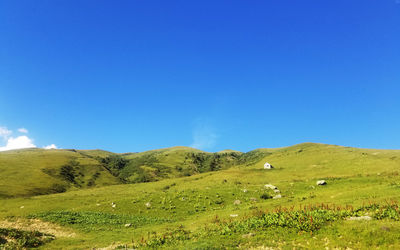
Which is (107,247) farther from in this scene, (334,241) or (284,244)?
(334,241)

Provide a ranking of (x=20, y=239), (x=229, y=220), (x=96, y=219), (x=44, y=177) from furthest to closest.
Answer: (x=44, y=177)
(x=96, y=219)
(x=229, y=220)
(x=20, y=239)

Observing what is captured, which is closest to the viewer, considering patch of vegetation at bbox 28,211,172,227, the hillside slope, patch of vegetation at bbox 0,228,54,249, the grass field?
the grass field

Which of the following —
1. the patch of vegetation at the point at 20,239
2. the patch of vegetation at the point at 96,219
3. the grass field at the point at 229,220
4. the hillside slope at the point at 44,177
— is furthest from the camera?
the hillside slope at the point at 44,177

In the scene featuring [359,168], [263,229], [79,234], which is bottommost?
[79,234]

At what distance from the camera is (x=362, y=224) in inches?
653

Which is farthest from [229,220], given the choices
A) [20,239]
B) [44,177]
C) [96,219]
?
[44,177]

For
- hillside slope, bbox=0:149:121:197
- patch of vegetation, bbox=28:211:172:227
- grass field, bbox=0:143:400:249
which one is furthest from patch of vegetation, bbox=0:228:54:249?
hillside slope, bbox=0:149:121:197

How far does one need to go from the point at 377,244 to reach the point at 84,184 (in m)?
179

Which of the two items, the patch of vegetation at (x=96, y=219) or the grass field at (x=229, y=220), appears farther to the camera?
the patch of vegetation at (x=96, y=219)

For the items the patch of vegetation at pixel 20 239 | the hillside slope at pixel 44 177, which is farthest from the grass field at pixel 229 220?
the hillside slope at pixel 44 177

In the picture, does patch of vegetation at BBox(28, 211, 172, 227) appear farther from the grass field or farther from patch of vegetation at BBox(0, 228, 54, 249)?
patch of vegetation at BBox(0, 228, 54, 249)

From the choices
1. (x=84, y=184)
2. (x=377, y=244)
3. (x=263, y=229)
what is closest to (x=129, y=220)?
(x=263, y=229)

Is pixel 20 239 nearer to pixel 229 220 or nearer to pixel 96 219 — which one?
pixel 96 219

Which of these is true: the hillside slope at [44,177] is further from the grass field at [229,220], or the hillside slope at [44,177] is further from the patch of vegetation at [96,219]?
the patch of vegetation at [96,219]
